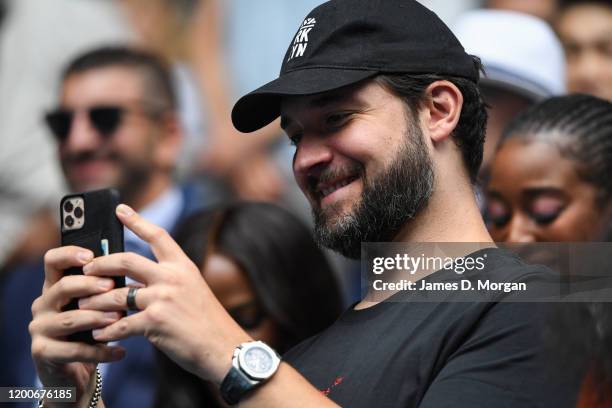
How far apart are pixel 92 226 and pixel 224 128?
229 centimetres

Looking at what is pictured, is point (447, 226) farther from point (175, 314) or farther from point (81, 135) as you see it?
point (81, 135)

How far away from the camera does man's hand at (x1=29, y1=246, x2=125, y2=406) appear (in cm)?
164

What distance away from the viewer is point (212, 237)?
3373 mm

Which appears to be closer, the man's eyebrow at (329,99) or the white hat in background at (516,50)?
the man's eyebrow at (329,99)

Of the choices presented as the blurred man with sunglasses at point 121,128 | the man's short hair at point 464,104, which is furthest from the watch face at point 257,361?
the blurred man with sunglasses at point 121,128

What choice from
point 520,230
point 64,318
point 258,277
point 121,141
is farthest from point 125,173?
point 64,318

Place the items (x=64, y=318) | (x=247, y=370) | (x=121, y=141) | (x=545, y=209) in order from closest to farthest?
(x=247, y=370) < (x=64, y=318) < (x=545, y=209) < (x=121, y=141)

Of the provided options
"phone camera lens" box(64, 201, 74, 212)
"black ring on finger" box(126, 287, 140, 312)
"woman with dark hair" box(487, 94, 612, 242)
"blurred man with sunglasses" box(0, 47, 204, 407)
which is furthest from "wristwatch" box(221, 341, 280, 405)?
"blurred man with sunglasses" box(0, 47, 204, 407)

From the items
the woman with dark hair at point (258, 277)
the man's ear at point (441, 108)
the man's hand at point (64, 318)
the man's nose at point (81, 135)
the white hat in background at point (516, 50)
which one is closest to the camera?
the man's hand at point (64, 318)

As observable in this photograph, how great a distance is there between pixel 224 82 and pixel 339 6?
2.08 m

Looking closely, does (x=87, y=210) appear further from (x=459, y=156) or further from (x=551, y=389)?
(x=551, y=389)

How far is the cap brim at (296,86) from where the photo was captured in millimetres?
1864

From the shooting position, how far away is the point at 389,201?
1.88 meters

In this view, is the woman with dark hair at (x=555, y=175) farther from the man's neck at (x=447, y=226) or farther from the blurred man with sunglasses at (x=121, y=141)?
the blurred man with sunglasses at (x=121, y=141)
